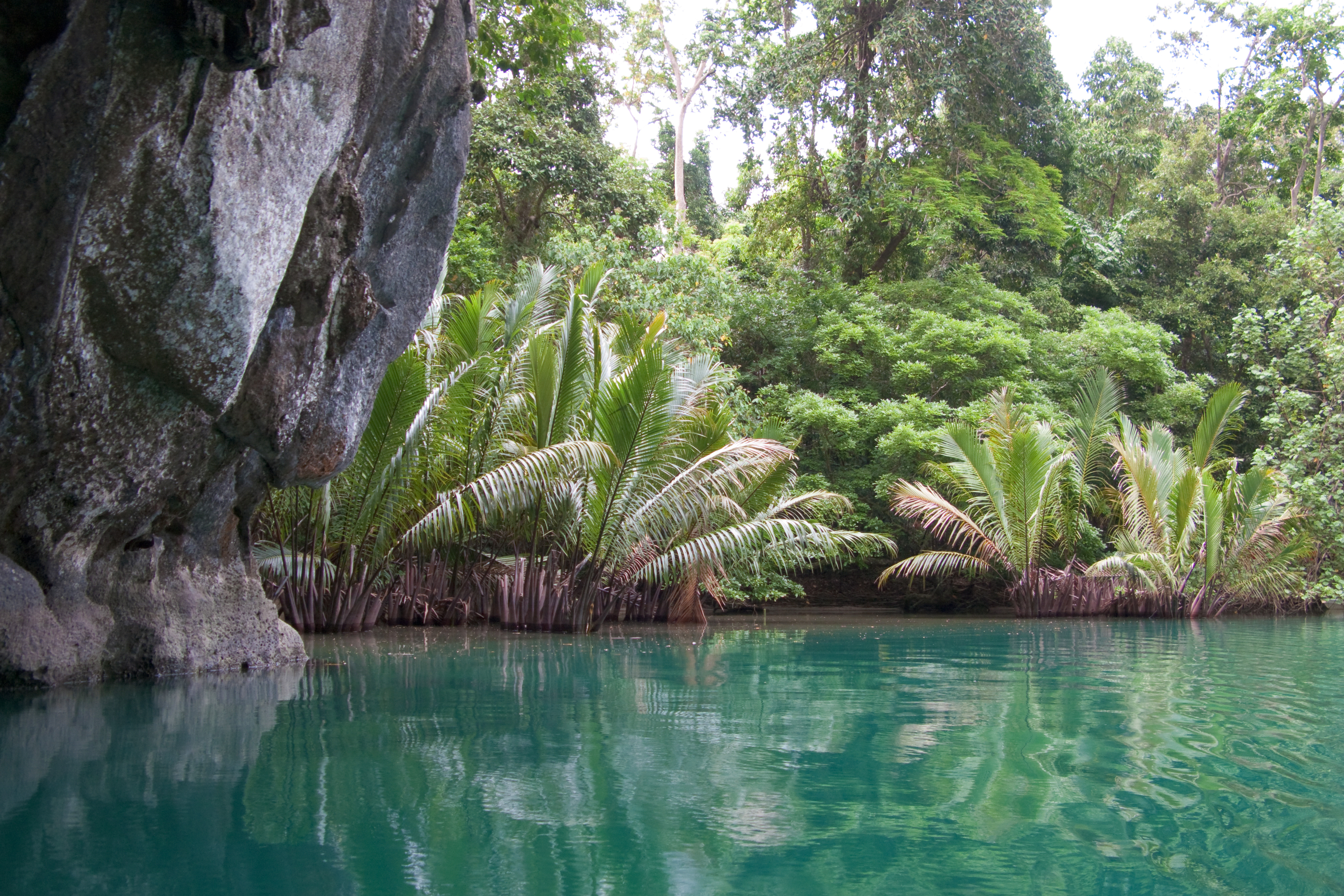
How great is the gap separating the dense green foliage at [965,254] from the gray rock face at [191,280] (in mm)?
7627

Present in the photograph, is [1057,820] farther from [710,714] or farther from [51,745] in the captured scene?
[51,745]

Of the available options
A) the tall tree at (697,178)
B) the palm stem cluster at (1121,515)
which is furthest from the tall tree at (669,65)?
the palm stem cluster at (1121,515)

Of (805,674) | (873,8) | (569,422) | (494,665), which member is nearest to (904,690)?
(805,674)

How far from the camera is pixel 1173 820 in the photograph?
2559 mm

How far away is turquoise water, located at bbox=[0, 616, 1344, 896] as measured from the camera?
84.8 inches

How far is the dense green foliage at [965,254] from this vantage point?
558 inches

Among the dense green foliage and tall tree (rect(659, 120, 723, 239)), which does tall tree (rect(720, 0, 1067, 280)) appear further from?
tall tree (rect(659, 120, 723, 239))

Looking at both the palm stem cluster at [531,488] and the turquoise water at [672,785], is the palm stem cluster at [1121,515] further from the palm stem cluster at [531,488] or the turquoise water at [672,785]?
the turquoise water at [672,785]

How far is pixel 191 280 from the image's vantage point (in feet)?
12.7

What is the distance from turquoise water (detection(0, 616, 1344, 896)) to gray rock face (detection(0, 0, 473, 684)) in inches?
24.8

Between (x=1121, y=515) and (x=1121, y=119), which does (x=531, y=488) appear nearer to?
(x=1121, y=515)

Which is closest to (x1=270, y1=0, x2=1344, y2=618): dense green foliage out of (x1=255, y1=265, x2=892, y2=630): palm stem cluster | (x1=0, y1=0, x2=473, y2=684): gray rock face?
(x1=255, y1=265, x2=892, y2=630): palm stem cluster

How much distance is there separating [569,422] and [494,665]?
410cm

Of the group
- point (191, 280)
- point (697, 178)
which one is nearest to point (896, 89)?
point (697, 178)
